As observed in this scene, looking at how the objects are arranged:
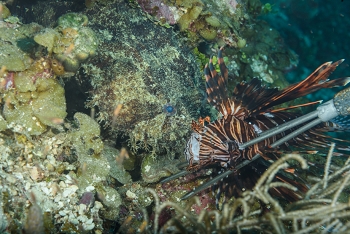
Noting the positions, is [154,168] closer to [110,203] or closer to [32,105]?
[110,203]

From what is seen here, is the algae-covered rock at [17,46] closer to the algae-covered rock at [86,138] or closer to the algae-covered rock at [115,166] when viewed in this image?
the algae-covered rock at [86,138]

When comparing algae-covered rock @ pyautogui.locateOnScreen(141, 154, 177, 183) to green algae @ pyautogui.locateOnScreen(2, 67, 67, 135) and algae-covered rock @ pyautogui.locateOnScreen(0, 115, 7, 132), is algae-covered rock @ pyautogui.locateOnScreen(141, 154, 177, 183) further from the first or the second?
algae-covered rock @ pyautogui.locateOnScreen(0, 115, 7, 132)

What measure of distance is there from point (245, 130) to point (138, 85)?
152cm

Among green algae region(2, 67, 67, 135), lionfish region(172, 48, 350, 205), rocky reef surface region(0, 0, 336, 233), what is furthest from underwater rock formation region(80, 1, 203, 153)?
green algae region(2, 67, 67, 135)

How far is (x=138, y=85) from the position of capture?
3.75 m

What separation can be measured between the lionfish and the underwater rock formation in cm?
60

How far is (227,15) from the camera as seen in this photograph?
5.89m

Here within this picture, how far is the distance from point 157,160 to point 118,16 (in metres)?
2.30

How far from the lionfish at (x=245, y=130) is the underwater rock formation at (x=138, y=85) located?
0.60m

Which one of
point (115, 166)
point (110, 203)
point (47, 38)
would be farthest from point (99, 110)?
point (110, 203)

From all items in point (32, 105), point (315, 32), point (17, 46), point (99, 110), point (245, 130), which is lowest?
point (32, 105)

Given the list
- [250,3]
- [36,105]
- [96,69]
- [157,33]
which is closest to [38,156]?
[36,105]

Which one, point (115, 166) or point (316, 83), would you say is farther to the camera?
point (115, 166)

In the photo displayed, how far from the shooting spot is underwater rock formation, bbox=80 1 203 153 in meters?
3.74
